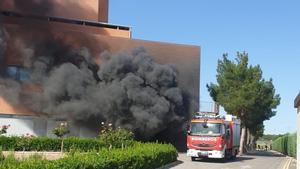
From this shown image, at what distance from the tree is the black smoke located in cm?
665

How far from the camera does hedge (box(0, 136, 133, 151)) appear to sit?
1224 inches

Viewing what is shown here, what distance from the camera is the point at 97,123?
43.8m

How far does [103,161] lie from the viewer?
14.6 metres

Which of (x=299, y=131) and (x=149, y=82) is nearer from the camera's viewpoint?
(x=299, y=131)

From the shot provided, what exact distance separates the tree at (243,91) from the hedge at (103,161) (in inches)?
940

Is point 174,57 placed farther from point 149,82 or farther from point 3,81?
point 3,81

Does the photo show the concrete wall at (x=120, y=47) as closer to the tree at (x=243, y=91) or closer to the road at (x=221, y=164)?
the tree at (x=243, y=91)

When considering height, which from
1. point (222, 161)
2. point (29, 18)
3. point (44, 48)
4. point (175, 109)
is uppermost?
point (29, 18)

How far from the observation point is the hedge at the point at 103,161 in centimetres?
1145

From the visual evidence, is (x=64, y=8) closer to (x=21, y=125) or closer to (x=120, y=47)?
(x=120, y=47)

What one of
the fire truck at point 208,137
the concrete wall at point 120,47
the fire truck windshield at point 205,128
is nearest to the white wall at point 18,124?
the concrete wall at point 120,47

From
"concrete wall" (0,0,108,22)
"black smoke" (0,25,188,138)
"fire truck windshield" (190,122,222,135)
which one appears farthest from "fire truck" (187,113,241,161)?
"concrete wall" (0,0,108,22)

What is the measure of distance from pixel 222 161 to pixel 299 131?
13855 mm

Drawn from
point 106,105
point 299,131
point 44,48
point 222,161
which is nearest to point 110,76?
point 106,105
